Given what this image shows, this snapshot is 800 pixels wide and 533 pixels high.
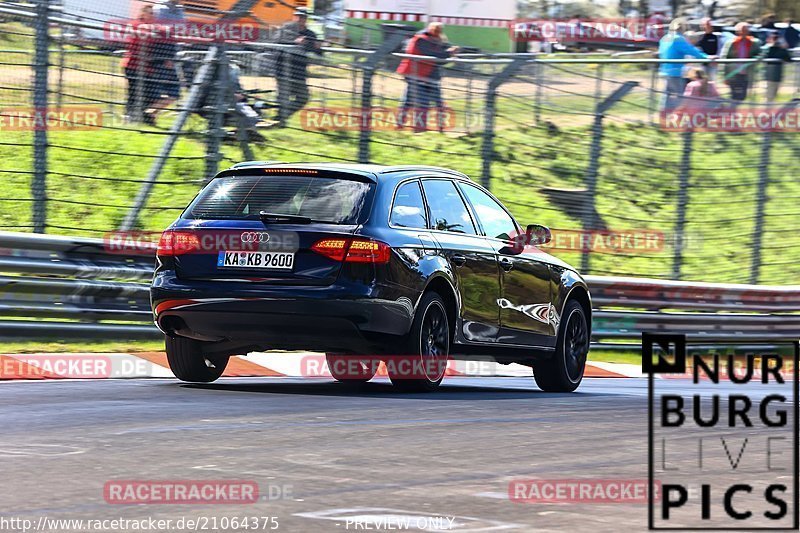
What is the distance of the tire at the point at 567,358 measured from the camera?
12.2m

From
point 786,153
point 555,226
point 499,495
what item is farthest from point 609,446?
point 786,153

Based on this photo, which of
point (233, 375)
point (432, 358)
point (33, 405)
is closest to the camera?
point (33, 405)

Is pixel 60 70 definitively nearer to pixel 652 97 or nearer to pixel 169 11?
pixel 169 11

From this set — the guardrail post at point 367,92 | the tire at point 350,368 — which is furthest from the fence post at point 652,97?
the tire at point 350,368

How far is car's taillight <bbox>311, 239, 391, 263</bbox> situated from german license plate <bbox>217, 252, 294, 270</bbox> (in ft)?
0.61

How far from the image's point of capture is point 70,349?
1273 cm

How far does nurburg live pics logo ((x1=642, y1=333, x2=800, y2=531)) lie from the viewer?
19.1 ft

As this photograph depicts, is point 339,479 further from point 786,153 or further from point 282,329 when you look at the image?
point 786,153

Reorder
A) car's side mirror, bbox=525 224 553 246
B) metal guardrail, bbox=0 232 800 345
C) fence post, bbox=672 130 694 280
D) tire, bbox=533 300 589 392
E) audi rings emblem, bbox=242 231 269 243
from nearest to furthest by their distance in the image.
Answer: audi rings emblem, bbox=242 231 269 243 < car's side mirror, bbox=525 224 553 246 < tire, bbox=533 300 589 392 < metal guardrail, bbox=0 232 800 345 < fence post, bbox=672 130 694 280

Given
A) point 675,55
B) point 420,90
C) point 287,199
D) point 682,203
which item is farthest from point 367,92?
point 675,55

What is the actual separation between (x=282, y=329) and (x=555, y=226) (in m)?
9.74

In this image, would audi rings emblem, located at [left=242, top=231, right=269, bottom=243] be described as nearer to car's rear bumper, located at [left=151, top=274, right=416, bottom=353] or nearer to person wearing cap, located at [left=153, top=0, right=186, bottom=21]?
car's rear bumper, located at [left=151, top=274, right=416, bottom=353]

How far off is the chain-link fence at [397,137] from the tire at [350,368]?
9.77 feet
